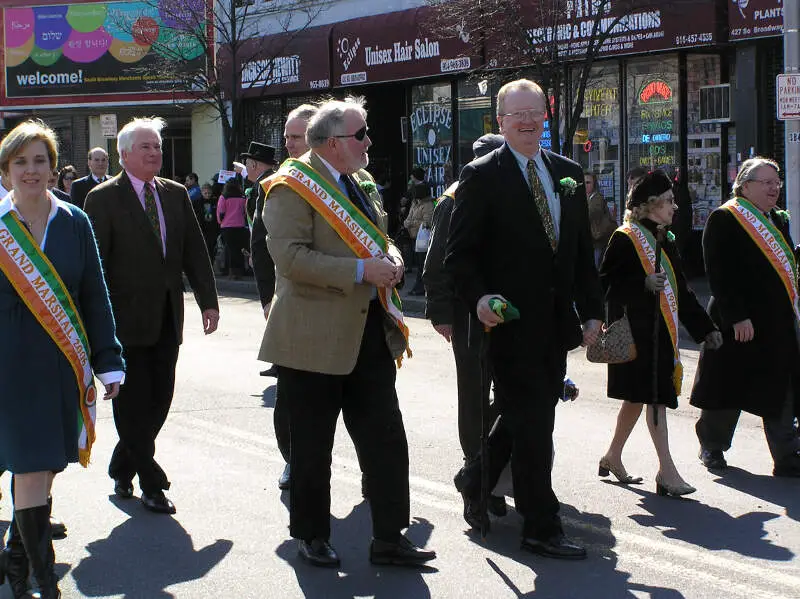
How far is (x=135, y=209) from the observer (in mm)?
6660

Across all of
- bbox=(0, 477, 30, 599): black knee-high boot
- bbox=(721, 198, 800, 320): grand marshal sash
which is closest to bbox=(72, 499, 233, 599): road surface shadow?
bbox=(0, 477, 30, 599): black knee-high boot

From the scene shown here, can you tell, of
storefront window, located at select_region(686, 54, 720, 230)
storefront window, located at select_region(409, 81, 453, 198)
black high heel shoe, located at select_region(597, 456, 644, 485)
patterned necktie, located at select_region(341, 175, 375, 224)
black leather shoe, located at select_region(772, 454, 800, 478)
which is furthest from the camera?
storefront window, located at select_region(409, 81, 453, 198)

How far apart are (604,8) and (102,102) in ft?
55.7

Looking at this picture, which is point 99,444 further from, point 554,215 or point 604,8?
point 604,8

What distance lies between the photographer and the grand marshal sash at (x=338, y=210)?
17.8 feet

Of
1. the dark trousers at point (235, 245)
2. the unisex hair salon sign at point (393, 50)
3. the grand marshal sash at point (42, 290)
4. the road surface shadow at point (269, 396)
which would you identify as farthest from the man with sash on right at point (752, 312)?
the dark trousers at point (235, 245)

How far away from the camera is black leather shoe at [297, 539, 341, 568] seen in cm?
556

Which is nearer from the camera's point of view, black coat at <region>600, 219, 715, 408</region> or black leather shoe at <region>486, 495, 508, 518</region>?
black leather shoe at <region>486, 495, 508, 518</region>

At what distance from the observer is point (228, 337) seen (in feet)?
45.4

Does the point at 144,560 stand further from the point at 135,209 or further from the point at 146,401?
the point at 135,209

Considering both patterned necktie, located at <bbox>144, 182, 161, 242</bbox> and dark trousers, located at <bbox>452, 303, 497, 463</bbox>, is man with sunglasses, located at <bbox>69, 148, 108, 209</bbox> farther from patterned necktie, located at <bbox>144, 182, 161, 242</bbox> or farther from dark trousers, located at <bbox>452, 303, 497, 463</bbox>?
dark trousers, located at <bbox>452, 303, 497, 463</bbox>

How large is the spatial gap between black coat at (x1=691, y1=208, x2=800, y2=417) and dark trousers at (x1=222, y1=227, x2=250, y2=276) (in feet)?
47.3

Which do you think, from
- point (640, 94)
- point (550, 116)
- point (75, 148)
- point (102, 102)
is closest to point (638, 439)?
point (550, 116)

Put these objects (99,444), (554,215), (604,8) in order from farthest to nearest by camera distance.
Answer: (604,8) → (99,444) → (554,215)
